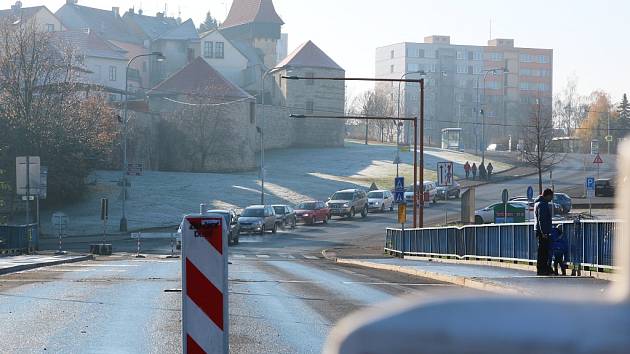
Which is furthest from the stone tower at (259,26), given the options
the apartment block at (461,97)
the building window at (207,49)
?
the apartment block at (461,97)

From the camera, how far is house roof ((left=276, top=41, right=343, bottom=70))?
125 meters

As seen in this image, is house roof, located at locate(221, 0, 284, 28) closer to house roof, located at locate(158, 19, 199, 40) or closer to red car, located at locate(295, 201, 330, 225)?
house roof, located at locate(158, 19, 199, 40)

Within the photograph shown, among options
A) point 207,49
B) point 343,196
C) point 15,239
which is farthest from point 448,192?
point 207,49

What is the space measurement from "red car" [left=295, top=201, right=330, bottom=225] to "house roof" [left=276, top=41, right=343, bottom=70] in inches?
2311

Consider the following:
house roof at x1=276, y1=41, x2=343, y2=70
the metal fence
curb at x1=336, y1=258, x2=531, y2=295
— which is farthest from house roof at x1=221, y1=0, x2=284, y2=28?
curb at x1=336, y1=258, x2=531, y2=295

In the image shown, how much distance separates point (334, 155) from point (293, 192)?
103ft

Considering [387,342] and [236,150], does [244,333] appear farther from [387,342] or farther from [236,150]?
[236,150]

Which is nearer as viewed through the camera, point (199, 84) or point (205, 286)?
point (205, 286)

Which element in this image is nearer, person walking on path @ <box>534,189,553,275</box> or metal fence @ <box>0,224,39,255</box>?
person walking on path @ <box>534,189,553,275</box>

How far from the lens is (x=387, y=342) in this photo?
1.18m

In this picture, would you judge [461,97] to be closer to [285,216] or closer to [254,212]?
[285,216]

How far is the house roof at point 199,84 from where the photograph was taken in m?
104

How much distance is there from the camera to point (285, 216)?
6344cm

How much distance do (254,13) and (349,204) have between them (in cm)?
9018
